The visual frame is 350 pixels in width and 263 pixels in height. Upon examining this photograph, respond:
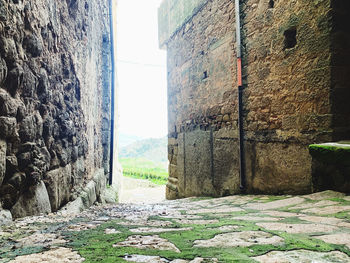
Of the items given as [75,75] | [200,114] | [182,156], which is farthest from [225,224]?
[182,156]

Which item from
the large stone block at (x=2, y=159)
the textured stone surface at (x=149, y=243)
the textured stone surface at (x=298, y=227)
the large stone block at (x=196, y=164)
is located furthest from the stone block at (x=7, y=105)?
the large stone block at (x=196, y=164)

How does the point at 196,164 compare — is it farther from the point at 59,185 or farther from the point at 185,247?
the point at 185,247

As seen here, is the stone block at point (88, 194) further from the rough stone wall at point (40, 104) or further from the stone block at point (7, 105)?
the stone block at point (7, 105)

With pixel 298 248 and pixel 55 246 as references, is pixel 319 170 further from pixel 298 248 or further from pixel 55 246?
pixel 55 246

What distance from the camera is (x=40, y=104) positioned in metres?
1.88

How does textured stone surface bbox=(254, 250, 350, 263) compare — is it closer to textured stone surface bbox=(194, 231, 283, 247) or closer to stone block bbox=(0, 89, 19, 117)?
textured stone surface bbox=(194, 231, 283, 247)

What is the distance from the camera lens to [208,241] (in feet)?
4.49

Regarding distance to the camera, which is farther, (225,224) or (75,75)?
(75,75)

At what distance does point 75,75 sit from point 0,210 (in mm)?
1760

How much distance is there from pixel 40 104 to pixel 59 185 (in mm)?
726

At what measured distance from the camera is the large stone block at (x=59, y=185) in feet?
6.73

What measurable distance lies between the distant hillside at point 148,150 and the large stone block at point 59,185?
25976 mm

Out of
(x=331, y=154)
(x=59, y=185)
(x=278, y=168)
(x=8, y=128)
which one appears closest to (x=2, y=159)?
(x=8, y=128)

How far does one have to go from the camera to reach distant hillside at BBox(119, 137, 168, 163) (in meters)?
29.7
